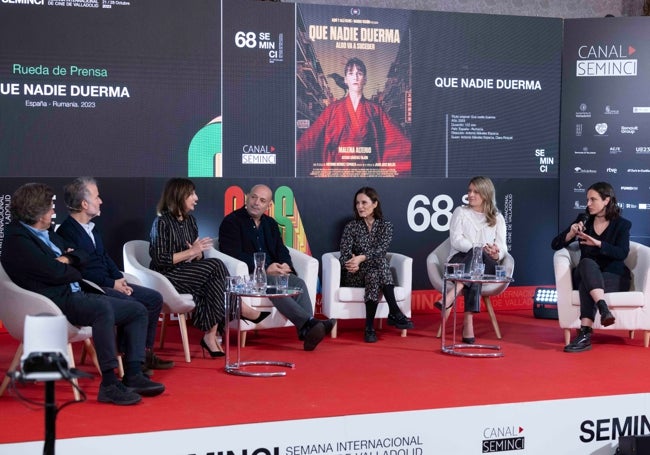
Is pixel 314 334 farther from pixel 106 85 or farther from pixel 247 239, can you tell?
pixel 106 85

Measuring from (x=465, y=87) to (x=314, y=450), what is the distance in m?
4.42

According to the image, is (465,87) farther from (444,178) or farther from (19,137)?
(19,137)

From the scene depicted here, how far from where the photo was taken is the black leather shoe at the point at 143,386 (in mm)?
5172

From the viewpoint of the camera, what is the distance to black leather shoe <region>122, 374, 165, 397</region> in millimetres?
5172

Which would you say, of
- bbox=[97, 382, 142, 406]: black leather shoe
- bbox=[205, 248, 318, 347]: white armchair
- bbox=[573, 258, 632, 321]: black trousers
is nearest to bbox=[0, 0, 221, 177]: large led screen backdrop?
bbox=[205, 248, 318, 347]: white armchair

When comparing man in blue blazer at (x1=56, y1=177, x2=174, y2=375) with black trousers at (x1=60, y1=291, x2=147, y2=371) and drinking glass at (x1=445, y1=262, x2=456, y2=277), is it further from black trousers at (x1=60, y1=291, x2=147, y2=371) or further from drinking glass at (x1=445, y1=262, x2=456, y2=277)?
drinking glass at (x1=445, y1=262, x2=456, y2=277)

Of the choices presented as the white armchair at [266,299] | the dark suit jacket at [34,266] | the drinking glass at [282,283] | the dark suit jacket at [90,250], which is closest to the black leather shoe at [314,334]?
the white armchair at [266,299]

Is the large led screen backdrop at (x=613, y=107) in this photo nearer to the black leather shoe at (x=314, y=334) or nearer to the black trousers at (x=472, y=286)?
the black trousers at (x=472, y=286)

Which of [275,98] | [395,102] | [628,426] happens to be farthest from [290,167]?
[628,426]

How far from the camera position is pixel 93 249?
5.65 meters

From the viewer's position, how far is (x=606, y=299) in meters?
6.67

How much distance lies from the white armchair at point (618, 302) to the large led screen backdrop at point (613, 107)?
1.52 metres

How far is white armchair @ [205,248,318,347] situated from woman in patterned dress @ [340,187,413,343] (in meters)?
→ 0.30

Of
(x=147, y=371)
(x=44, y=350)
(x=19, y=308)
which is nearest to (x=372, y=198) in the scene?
(x=147, y=371)
